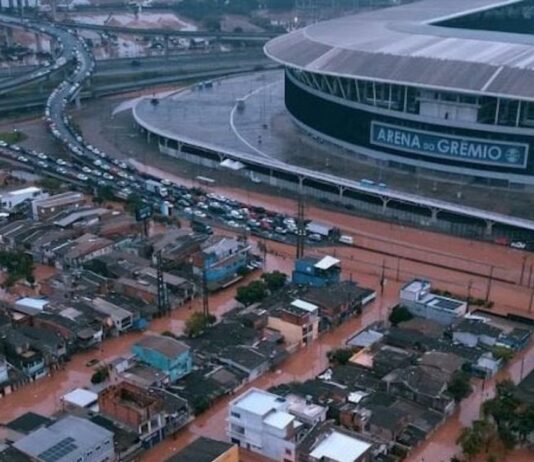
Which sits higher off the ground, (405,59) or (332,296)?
(405,59)

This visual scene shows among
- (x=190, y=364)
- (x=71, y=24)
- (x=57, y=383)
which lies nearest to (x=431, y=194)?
(x=190, y=364)

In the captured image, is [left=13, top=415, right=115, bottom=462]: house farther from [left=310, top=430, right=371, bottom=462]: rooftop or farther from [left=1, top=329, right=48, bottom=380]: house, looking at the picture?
[left=310, top=430, right=371, bottom=462]: rooftop

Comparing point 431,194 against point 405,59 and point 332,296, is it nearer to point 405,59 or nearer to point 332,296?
point 405,59

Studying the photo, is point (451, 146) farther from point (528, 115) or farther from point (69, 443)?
point (69, 443)

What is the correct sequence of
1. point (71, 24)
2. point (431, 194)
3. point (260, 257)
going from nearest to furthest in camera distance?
point (260, 257)
point (431, 194)
point (71, 24)

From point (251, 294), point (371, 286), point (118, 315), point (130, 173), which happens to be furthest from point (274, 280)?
point (130, 173)

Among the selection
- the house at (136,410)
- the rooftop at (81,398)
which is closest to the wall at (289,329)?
the house at (136,410)
